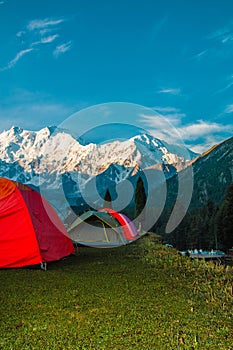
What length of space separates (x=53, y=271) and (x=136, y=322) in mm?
6335

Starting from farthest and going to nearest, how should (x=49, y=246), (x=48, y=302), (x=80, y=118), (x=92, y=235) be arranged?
(x=92, y=235), (x=80, y=118), (x=49, y=246), (x=48, y=302)

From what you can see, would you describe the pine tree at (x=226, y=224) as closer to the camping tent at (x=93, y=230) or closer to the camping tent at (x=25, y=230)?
the camping tent at (x=93, y=230)

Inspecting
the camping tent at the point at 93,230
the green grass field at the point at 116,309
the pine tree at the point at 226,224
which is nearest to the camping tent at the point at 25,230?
the green grass field at the point at 116,309

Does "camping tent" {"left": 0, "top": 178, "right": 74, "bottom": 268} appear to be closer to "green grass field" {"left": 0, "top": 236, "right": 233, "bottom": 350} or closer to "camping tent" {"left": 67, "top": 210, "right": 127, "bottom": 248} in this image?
"green grass field" {"left": 0, "top": 236, "right": 233, "bottom": 350}

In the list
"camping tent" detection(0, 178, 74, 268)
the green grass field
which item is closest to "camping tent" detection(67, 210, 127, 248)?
"camping tent" detection(0, 178, 74, 268)

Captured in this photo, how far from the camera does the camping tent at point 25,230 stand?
1266cm

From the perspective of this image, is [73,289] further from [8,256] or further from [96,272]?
[8,256]

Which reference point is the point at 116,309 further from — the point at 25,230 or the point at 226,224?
the point at 226,224

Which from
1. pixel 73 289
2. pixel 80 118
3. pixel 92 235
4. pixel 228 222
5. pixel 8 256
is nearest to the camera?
pixel 73 289

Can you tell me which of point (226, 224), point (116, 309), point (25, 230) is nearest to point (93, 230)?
point (25, 230)

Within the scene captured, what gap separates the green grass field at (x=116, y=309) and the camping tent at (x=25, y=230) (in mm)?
612

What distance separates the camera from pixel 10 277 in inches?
440

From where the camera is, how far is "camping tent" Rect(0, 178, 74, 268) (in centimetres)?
1266

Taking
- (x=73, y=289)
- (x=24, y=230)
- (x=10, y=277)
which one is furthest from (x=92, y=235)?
(x=73, y=289)
